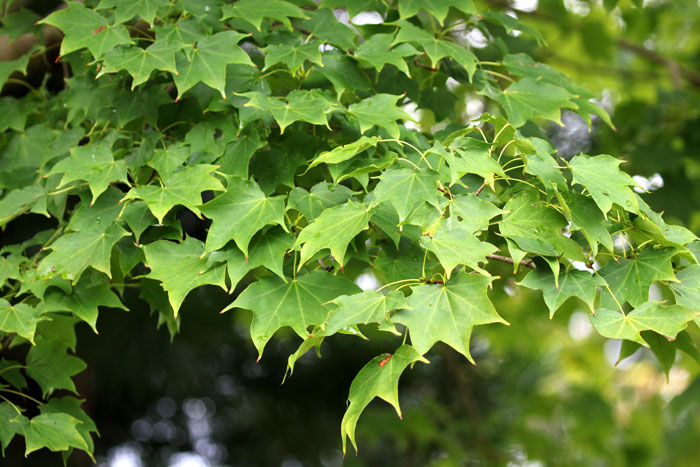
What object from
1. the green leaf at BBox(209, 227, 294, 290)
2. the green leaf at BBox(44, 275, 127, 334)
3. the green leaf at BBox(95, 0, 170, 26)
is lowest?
the green leaf at BBox(44, 275, 127, 334)

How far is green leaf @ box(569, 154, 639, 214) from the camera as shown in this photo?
1.31m

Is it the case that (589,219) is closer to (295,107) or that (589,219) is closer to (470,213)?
(470,213)

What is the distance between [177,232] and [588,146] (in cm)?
265

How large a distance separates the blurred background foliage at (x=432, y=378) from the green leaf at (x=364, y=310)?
1475 millimetres

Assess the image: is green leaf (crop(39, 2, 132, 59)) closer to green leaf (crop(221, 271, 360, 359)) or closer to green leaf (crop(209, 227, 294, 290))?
green leaf (crop(209, 227, 294, 290))

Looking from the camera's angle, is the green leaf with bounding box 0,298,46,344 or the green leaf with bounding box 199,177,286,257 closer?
the green leaf with bounding box 199,177,286,257

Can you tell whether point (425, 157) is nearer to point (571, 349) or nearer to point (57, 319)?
point (57, 319)

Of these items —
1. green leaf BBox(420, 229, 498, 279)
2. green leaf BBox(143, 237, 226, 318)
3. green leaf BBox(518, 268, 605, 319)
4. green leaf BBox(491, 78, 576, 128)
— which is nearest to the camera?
green leaf BBox(420, 229, 498, 279)

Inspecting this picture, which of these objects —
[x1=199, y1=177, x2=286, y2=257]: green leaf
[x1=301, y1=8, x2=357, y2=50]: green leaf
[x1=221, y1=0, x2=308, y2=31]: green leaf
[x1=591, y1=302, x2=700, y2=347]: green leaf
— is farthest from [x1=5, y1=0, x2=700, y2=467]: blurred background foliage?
[x1=199, y1=177, x2=286, y2=257]: green leaf

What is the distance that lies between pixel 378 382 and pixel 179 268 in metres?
0.51

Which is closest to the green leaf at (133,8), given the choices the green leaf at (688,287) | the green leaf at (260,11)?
the green leaf at (260,11)

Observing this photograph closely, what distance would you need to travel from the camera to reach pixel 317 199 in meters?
1.44

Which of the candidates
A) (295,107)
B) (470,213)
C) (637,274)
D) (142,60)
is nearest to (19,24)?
(142,60)

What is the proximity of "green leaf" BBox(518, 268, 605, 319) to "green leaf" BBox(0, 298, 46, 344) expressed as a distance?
1071 mm
